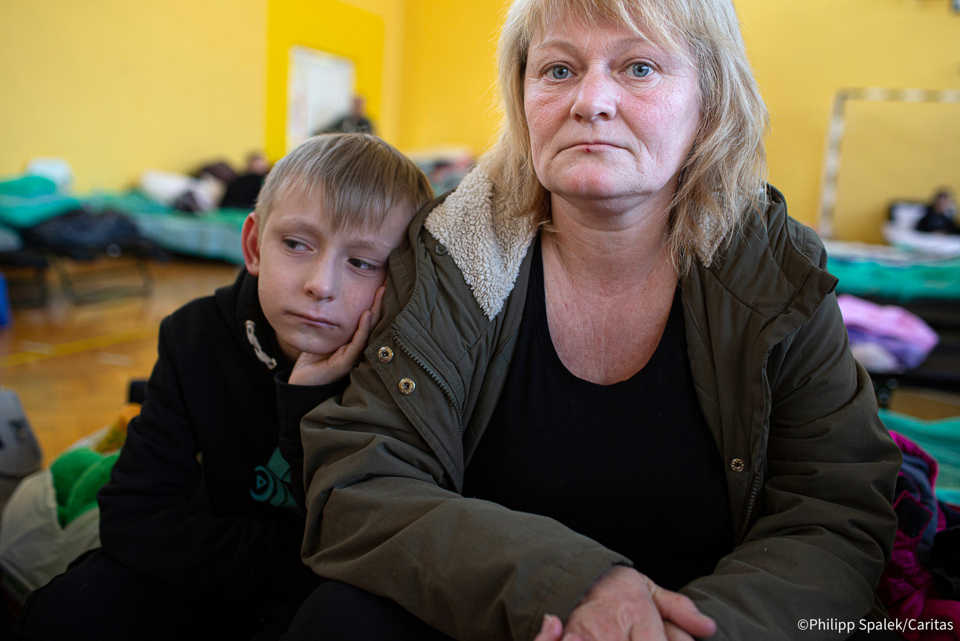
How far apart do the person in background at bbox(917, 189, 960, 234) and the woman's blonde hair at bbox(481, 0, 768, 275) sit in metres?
7.87

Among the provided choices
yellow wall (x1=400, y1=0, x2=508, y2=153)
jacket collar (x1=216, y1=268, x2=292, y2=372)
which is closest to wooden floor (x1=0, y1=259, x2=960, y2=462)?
jacket collar (x1=216, y1=268, x2=292, y2=372)

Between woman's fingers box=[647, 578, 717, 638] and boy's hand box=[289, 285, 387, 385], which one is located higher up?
boy's hand box=[289, 285, 387, 385]

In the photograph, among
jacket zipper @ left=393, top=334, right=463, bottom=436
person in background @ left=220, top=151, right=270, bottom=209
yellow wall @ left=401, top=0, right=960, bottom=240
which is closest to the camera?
jacket zipper @ left=393, top=334, right=463, bottom=436

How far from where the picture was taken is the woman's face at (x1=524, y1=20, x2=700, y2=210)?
1040 millimetres

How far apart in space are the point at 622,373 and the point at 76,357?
3406 millimetres

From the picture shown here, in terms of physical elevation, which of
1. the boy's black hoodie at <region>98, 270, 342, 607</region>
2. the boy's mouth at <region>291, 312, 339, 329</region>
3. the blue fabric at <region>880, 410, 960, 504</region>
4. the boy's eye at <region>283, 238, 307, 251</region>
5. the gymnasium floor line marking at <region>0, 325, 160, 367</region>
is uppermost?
the boy's eye at <region>283, 238, 307, 251</region>

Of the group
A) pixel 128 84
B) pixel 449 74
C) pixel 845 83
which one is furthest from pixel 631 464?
pixel 845 83

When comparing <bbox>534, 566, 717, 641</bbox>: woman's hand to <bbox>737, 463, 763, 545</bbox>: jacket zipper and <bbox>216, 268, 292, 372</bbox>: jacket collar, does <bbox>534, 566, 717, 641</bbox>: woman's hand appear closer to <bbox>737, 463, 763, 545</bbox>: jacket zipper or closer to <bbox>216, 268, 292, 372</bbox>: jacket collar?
<bbox>737, 463, 763, 545</bbox>: jacket zipper

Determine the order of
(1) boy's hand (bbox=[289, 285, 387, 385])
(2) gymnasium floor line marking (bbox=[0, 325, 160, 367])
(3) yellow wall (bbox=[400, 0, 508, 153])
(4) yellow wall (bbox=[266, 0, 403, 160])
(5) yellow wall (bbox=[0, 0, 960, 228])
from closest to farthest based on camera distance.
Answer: (1) boy's hand (bbox=[289, 285, 387, 385])
(3) yellow wall (bbox=[400, 0, 508, 153])
(2) gymnasium floor line marking (bbox=[0, 325, 160, 367])
(5) yellow wall (bbox=[0, 0, 960, 228])
(4) yellow wall (bbox=[266, 0, 403, 160])

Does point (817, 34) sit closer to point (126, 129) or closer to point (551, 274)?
point (126, 129)

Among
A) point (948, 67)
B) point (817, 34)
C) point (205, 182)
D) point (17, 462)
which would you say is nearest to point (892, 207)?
point (948, 67)

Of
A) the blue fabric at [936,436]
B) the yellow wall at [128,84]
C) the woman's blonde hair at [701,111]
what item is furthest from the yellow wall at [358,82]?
the woman's blonde hair at [701,111]

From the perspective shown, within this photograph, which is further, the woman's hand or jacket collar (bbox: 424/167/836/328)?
jacket collar (bbox: 424/167/836/328)

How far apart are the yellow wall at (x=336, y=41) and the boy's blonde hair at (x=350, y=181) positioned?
24.1ft
